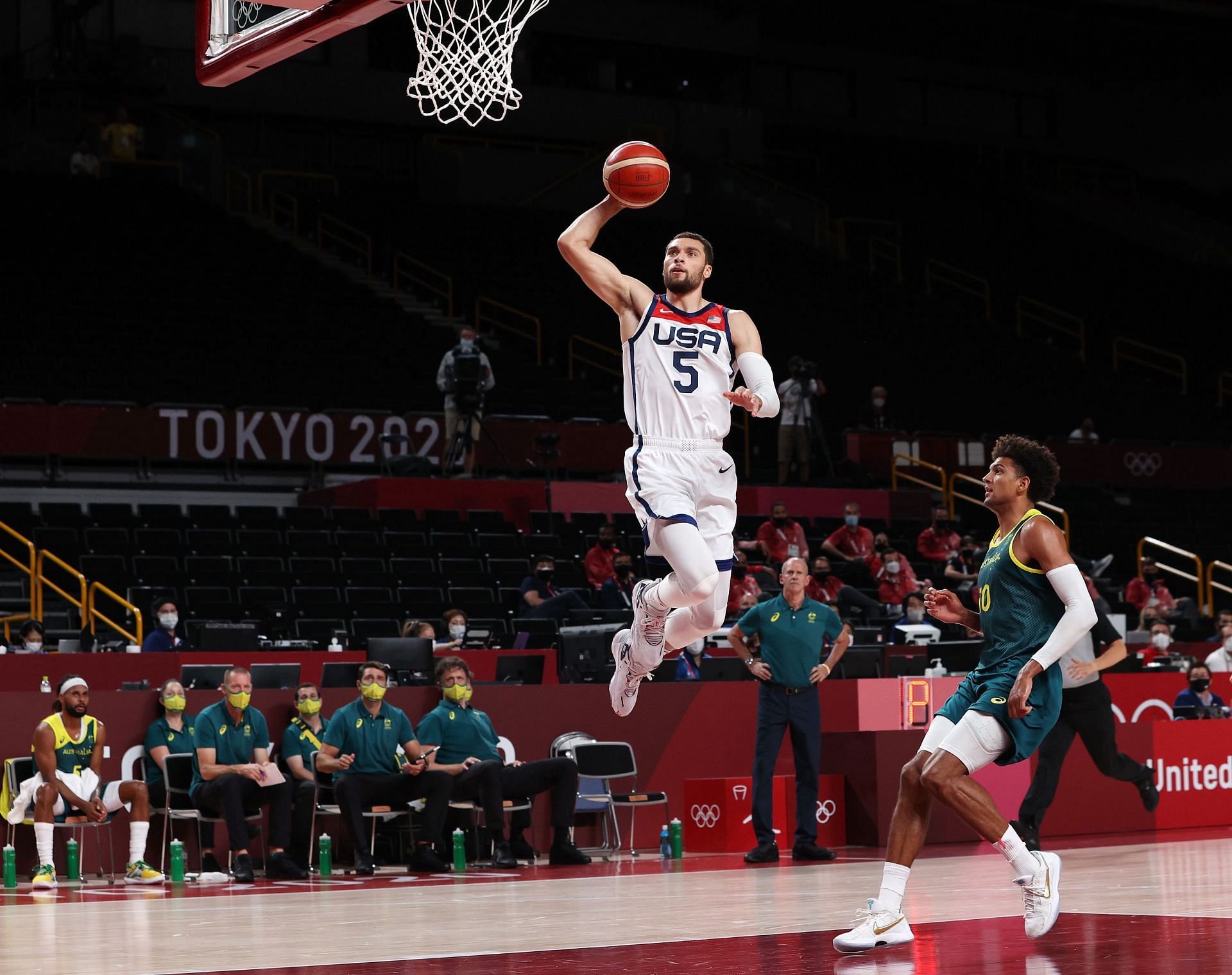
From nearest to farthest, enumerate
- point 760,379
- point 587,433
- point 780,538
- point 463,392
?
point 760,379
point 780,538
point 463,392
point 587,433

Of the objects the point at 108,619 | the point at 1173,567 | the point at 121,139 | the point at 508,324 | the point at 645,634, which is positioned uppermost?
the point at 121,139

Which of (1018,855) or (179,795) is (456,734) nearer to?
(179,795)

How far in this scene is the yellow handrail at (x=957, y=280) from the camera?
38469 mm

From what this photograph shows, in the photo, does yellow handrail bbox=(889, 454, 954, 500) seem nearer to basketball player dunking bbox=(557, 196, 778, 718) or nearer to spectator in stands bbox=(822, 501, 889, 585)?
spectator in stands bbox=(822, 501, 889, 585)

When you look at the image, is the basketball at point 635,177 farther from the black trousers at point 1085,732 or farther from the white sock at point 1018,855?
the black trousers at point 1085,732

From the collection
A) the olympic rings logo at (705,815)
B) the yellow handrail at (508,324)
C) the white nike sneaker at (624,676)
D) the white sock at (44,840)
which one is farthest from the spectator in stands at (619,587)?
the yellow handrail at (508,324)

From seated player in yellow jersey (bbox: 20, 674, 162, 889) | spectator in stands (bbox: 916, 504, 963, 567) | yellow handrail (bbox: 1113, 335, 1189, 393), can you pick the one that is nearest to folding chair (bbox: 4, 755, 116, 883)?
seated player in yellow jersey (bbox: 20, 674, 162, 889)

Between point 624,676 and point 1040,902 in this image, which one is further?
point 624,676

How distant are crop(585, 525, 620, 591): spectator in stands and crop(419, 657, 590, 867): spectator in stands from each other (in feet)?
19.1

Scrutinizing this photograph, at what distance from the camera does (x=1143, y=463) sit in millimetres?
30719

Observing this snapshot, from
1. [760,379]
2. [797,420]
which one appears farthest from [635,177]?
[797,420]

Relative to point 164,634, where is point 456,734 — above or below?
below

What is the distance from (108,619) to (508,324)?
50.7 feet

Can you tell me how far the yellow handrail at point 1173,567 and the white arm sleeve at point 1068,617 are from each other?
55.9 ft
